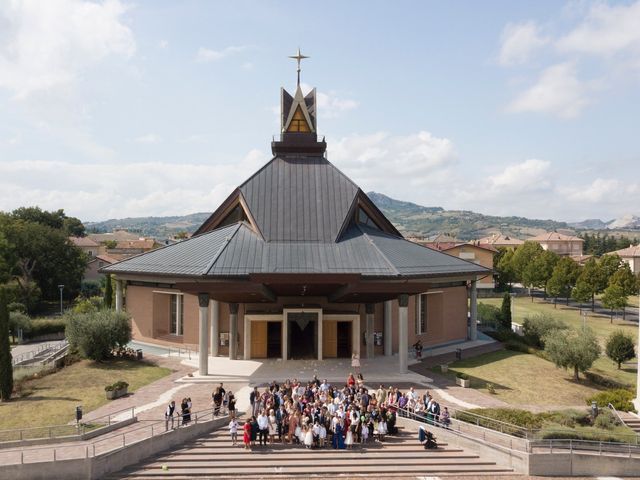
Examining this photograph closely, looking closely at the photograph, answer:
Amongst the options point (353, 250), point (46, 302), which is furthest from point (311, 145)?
point (46, 302)

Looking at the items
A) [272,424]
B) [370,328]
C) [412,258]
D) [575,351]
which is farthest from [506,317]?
[272,424]

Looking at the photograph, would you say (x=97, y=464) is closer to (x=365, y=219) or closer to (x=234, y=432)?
(x=234, y=432)

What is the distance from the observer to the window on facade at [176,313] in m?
38.2

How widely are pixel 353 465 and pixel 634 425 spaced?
14774 millimetres

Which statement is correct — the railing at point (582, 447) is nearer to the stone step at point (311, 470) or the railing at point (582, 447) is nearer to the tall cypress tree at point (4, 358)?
the stone step at point (311, 470)

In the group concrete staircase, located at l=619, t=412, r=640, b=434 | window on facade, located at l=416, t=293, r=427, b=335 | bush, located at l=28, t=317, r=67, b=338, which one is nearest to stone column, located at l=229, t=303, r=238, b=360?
window on facade, located at l=416, t=293, r=427, b=335

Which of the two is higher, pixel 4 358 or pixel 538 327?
pixel 4 358

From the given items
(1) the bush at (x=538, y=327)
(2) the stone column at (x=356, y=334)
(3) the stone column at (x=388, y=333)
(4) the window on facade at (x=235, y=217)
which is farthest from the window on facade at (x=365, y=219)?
(1) the bush at (x=538, y=327)

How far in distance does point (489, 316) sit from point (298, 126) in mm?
27082

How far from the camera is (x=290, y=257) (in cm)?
3319

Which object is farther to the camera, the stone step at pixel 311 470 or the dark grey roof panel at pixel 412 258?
the dark grey roof panel at pixel 412 258

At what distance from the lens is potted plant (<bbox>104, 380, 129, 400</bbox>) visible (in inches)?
1015

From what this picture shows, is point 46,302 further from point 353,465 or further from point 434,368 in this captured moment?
point 353,465

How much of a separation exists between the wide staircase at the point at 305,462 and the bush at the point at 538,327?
22376 millimetres
